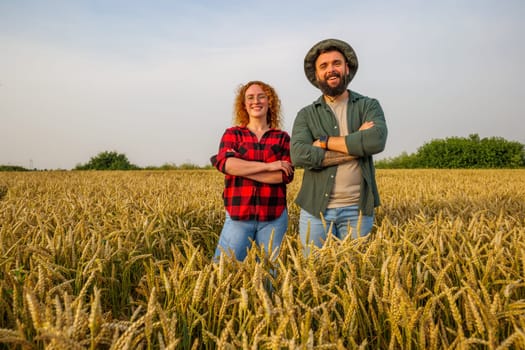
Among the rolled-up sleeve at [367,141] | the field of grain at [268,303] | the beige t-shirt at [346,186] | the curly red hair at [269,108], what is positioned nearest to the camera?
the field of grain at [268,303]

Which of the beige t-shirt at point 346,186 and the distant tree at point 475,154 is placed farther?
the distant tree at point 475,154

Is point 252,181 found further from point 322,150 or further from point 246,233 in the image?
point 322,150

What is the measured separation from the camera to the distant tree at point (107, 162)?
1642 inches

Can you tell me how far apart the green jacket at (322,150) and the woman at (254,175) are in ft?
0.85

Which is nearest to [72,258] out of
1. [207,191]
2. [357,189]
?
[357,189]

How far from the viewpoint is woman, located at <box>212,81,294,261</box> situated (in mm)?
3350

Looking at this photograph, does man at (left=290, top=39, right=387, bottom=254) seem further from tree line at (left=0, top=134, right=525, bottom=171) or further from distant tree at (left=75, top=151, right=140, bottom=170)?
distant tree at (left=75, top=151, right=140, bottom=170)

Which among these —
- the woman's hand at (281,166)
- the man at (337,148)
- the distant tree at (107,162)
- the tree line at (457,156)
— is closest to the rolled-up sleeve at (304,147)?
the man at (337,148)

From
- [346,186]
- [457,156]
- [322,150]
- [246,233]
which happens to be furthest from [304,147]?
[457,156]

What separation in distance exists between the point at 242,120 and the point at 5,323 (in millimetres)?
2622

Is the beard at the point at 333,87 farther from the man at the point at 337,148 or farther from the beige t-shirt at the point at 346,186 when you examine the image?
the beige t-shirt at the point at 346,186

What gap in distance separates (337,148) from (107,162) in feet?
145

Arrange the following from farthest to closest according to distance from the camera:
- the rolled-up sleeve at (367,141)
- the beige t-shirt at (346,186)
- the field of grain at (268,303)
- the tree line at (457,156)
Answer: the tree line at (457,156) → the beige t-shirt at (346,186) → the rolled-up sleeve at (367,141) → the field of grain at (268,303)

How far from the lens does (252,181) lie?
345 centimetres
